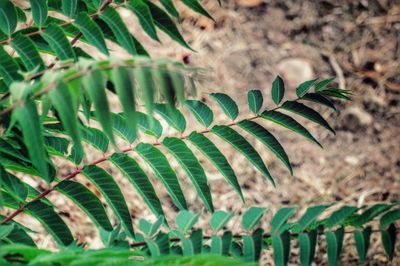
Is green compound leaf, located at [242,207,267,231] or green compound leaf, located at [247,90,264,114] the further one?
green compound leaf, located at [247,90,264,114]

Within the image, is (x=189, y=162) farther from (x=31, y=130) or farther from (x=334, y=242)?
(x=31, y=130)

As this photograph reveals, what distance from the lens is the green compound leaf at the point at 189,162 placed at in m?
1.20

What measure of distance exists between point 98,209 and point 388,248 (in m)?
0.51

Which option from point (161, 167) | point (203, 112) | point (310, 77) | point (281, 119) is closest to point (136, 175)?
point (161, 167)

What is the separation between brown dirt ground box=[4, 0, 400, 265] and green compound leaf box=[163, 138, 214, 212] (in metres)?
1.26

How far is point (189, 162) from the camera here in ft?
3.99

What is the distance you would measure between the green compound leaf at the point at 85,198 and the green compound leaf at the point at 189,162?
0.54 feet

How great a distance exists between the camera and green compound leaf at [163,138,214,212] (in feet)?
3.93

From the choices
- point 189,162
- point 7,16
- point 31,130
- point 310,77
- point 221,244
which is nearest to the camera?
point 31,130

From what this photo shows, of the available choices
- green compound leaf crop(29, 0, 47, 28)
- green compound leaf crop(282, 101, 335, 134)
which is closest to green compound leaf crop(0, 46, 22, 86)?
green compound leaf crop(29, 0, 47, 28)

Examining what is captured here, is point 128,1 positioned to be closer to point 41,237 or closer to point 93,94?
point 93,94

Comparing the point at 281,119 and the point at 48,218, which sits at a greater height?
the point at 281,119

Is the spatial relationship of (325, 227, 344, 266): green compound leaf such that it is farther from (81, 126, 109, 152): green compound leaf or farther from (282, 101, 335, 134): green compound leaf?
(81, 126, 109, 152): green compound leaf

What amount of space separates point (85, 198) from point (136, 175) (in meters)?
0.10
